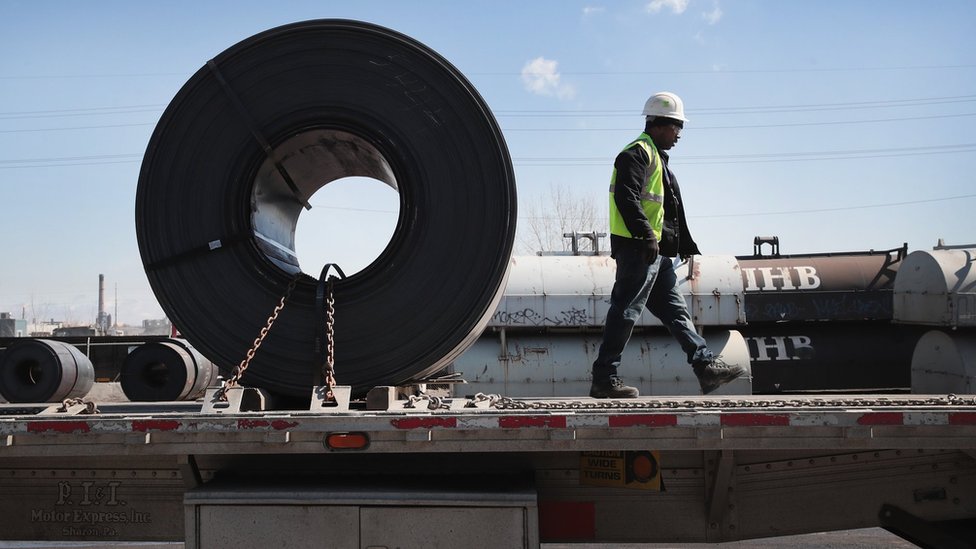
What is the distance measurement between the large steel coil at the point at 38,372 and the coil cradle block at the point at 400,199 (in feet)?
5.45

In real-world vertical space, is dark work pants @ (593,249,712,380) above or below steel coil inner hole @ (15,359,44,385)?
above

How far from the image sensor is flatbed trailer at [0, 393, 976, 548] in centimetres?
291

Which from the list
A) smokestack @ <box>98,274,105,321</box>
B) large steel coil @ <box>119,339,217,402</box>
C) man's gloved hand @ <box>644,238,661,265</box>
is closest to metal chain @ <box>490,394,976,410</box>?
man's gloved hand @ <box>644,238,661,265</box>

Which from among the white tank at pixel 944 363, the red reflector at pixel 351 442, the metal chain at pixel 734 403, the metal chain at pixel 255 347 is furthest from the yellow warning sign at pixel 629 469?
the white tank at pixel 944 363

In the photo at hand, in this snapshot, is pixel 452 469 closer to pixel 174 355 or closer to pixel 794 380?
pixel 174 355

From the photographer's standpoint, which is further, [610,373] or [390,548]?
[610,373]

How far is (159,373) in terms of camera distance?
5.20 m

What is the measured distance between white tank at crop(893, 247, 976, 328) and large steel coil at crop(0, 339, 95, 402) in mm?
7874

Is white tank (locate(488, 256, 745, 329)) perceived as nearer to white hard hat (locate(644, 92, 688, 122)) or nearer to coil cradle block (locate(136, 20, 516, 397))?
white hard hat (locate(644, 92, 688, 122))

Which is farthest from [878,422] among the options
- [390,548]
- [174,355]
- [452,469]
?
[174,355]

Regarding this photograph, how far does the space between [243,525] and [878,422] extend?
89.9 inches

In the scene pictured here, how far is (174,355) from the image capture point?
510 cm

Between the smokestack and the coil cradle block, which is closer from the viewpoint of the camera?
the coil cradle block

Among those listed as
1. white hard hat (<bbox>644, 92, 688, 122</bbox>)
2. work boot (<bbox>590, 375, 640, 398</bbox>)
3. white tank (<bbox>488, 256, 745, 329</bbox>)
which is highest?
white hard hat (<bbox>644, 92, 688, 122</bbox>)
